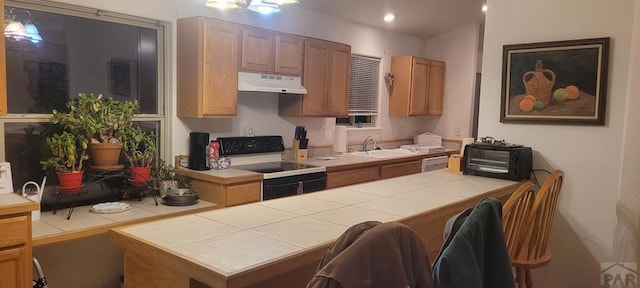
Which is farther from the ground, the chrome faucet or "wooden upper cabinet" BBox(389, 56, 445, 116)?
"wooden upper cabinet" BBox(389, 56, 445, 116)

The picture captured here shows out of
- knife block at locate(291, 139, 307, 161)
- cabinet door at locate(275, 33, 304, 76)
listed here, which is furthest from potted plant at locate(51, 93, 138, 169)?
knife block at locate(291, 139, 307, 161)

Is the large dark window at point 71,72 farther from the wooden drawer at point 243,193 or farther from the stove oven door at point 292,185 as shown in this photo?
the stove oven door at point 292,185

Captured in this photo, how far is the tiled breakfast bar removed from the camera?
132cm

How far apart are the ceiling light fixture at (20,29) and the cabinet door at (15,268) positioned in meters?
1.47

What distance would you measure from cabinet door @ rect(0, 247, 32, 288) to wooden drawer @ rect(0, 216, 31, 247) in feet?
0.13

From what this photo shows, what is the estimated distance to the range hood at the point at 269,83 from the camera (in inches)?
150

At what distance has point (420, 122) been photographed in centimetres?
671

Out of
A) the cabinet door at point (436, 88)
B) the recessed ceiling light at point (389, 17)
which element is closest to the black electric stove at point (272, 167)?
the recessed ceiling light at point (389, 17)

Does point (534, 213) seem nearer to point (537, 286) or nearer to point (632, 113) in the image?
point (632, 113)

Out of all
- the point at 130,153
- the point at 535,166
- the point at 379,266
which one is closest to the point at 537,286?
the point at 535,166

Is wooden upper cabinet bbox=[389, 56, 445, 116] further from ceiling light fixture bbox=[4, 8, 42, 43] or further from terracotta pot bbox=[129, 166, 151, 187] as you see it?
ceiling light fixture bbox=[4, 8, 42, 43]

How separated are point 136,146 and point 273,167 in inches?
49.5

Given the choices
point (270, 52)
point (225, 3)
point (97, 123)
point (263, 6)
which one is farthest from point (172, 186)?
point (263, 6)

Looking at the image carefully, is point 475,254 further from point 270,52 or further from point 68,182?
point 270,52
